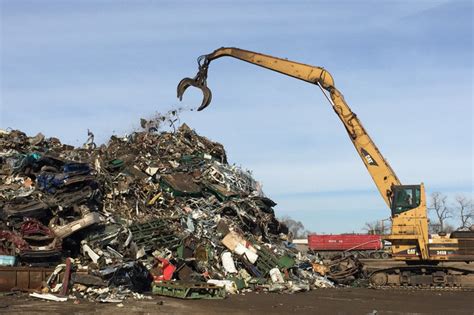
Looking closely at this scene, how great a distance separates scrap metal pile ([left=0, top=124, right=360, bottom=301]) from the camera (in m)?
15.4

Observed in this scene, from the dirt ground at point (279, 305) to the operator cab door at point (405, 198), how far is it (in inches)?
129

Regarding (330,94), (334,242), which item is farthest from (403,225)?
(334,242)

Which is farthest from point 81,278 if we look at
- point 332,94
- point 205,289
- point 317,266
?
point 332,94

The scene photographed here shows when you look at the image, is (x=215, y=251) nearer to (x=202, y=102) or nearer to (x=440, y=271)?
(x=202, y=102)

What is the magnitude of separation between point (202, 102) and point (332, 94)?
5067mm

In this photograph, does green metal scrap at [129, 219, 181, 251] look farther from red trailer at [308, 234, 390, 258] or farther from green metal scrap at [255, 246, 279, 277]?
red trailer at [308, 234, 390, 258]

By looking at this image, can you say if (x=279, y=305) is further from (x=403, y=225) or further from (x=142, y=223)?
(x=403, y=225)

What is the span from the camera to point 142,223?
18.4 m

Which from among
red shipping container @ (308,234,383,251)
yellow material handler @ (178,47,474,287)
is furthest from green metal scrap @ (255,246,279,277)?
red shipping container @ (308,234,383,251)

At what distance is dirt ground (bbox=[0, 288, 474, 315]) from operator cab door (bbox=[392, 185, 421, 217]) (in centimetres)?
329

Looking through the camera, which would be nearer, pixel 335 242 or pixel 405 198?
pixel 405 198

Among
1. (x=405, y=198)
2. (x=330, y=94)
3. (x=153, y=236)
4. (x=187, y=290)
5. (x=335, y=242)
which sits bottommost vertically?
(x=187, y=290)

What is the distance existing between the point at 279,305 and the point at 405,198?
7768 millimetres

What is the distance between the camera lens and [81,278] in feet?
47.6
